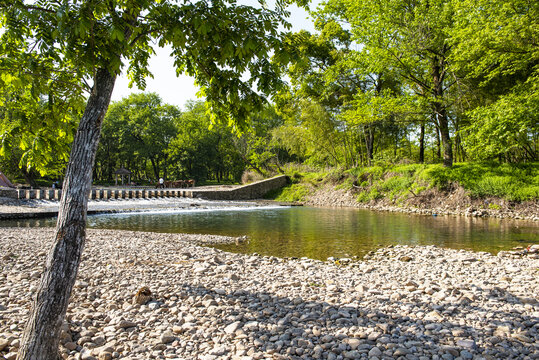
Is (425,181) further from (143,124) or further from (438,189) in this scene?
(143,124)

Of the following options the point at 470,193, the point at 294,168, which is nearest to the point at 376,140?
the point at 294,168

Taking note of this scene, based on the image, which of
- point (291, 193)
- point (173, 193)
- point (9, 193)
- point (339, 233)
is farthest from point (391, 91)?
point (9, 193)

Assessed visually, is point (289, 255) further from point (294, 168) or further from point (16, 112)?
point (294, 168)

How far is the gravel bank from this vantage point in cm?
289

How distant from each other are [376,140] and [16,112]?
30362mm

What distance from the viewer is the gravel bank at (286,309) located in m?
2.89

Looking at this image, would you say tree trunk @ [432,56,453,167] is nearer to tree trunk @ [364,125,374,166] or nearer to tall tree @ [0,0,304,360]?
tree trunk @ [364,125,374,166]

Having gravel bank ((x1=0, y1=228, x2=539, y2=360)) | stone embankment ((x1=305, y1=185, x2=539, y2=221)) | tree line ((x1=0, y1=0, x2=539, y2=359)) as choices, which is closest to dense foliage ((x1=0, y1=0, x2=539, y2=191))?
tree line ((x1=0, y1=0, x2=539, y2=359))

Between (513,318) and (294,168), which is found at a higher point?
(294,168)

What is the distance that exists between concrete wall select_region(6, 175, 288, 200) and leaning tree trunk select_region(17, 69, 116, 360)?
21.0 metres

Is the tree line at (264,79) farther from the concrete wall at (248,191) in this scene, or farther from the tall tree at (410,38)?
the concrete wall at (248,191)

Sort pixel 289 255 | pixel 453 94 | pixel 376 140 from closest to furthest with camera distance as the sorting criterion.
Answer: pixel 289 255
pixel 453 94
pixel 376 140

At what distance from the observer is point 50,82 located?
116 inches

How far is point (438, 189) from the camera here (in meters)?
17.8
